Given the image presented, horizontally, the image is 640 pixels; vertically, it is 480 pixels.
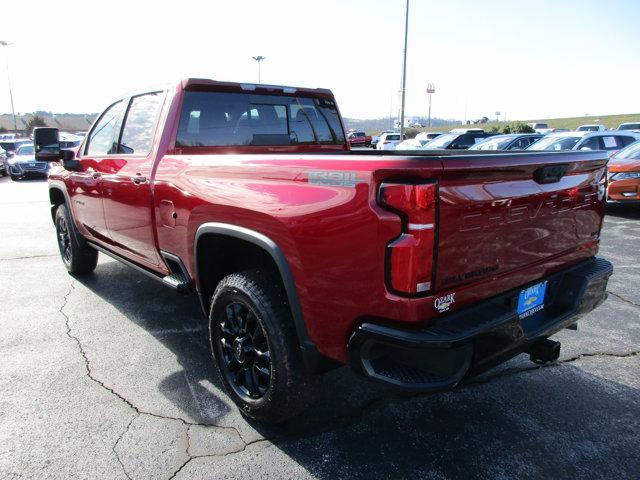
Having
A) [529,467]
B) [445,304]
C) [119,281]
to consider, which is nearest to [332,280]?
[445,304]

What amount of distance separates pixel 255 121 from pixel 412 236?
247 cm

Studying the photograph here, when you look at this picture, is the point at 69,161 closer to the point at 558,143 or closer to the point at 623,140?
the point at 558,143

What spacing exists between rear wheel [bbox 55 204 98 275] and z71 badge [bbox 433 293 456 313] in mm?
4532

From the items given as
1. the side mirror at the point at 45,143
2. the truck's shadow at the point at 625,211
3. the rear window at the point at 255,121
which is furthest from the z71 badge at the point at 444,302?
the truck's shadow at the point at 625,211

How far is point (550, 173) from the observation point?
2295 millimetres

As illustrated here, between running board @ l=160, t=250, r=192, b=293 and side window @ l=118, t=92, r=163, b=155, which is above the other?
side window @ l=118, t=92, r=163, b=155

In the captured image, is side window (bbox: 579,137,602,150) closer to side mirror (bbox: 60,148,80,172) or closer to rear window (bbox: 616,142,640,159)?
rear window (bbox: 616,142,640,159)

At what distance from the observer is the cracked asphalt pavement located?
7.79 feet

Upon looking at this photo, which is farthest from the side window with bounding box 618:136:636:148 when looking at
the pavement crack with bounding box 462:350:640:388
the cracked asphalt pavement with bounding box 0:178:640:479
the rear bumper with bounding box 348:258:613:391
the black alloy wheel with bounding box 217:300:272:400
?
the black alloy wheel with bounding box 217:300:272:400

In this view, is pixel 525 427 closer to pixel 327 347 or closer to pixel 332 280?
pixel 327 347

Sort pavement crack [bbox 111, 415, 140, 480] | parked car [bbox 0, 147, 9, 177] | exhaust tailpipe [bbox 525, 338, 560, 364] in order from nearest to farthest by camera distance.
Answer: pavement crack [bbox 111, 415, 140, 480] → exhaust tailpipe [bbox 525, 338, 560, 364] → parked car [bbox 0, 147, 9, 177]

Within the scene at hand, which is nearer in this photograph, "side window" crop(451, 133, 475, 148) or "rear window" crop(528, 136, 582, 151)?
"rear window" crop(528, 136, 582, 151)

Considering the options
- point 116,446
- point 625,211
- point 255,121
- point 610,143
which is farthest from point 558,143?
point 116,446

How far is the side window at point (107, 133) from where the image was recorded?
13.8 ft
